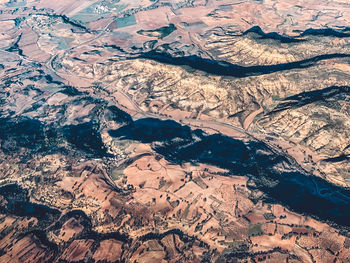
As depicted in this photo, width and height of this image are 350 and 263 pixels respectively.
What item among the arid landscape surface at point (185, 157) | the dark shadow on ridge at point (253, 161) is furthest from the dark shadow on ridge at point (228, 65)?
the dark shadow on ridge at point (253, 161)

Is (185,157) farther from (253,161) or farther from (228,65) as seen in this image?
(228,65)

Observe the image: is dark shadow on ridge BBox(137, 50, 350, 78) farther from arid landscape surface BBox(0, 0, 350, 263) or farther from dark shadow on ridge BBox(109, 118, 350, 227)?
dark shadow on ridge BBox(109, 118, 350, 227)

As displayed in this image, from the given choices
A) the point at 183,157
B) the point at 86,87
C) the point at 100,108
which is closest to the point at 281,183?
the point at 183,157

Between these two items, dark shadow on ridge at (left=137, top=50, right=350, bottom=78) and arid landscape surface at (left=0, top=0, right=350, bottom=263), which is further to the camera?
dark shadow on ridge at (left=137, top=50, right=350, bottom=78)

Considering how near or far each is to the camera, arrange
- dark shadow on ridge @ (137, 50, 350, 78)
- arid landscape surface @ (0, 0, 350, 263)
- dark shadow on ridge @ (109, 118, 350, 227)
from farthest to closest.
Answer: dark shadow on ridge @ (137, 50, 350, 78)
dark shadow on ridge @ (109, 118, 350, 227)
arid landscape surface @ (0, 0, 350, 263)

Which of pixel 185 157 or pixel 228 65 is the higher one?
pixel 228 65

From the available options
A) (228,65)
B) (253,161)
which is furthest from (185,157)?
(228,65)

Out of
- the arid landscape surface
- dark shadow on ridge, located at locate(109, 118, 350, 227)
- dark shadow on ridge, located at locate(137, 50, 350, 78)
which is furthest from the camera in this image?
dark shadow on ridge, located at locate(137, 50, 350, 78)

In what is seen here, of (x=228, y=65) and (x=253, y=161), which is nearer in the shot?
(x=253, y=161)

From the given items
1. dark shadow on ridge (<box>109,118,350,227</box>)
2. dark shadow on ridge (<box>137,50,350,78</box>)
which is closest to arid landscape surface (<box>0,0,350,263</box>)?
dark shadow on ridge (<box>109,118,350,227</box>)
